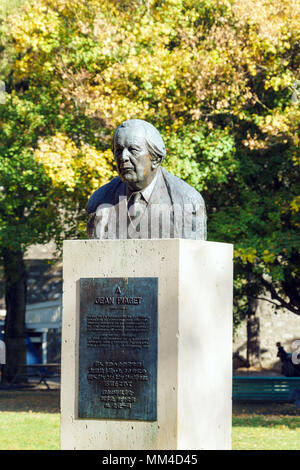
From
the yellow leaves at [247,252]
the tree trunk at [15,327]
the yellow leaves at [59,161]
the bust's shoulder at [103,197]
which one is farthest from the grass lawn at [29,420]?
the bust's shoulder at [103,197]

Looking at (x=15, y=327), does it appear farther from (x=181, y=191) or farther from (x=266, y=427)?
(x=181, y=191)

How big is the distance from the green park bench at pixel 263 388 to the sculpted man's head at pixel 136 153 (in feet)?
43.0

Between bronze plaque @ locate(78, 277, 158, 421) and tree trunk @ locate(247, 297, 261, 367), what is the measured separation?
21250 millimetres

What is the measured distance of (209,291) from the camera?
274 inches

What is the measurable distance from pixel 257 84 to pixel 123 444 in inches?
Result: 440

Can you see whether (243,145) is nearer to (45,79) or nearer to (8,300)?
(45,79)

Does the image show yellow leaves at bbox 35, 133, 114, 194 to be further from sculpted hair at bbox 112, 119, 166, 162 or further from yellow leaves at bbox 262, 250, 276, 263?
A: sculpted hair at bbox 112, 119, 166, 162

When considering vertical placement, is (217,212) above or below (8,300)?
above

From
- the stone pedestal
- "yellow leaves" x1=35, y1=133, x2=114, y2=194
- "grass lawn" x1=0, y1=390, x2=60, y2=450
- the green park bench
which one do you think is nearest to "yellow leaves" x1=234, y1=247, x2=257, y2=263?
"yellow leaves" x1=35, y1=133, x2=114, y2=194

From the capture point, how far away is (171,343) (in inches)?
259

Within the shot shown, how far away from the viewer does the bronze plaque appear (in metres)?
6.61

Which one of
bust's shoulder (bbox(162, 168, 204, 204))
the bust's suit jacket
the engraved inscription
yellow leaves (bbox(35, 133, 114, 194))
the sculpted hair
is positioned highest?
yellow leaves (bbox(35, 133, 114, 194))

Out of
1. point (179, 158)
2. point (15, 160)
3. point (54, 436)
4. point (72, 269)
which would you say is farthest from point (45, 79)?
point (72, 269)

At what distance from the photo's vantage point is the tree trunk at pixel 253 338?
28.1 metres
